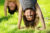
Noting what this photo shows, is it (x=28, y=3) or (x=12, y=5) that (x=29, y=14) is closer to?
(x=28, y=3)

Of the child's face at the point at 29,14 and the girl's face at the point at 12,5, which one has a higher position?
the girl's face at the point at 12,5

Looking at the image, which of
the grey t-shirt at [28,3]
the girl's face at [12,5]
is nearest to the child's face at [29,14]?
the grey t-shirt at [28,3]

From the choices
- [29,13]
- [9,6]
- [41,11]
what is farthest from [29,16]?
[9,6]

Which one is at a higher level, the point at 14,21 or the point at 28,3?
the point at 28,3

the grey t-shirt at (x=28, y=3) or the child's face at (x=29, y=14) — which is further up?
the grey t-shirt at (x=28, y=3)

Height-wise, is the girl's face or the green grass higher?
the girl's face

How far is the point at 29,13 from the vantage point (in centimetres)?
Answer: 159

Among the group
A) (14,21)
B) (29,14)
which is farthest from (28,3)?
(14,21)

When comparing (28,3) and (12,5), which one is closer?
(28,3)

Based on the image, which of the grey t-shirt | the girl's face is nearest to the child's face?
the grey t-shirt

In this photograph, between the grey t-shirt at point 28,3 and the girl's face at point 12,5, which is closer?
the grey t-shirt at point 28,3

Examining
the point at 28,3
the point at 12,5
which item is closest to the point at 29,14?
the point at 28,3

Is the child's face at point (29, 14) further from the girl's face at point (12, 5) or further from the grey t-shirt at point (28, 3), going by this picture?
the girl's face at point (12, 5)

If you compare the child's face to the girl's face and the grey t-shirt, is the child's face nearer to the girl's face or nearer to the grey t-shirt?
the grey t-shirt
